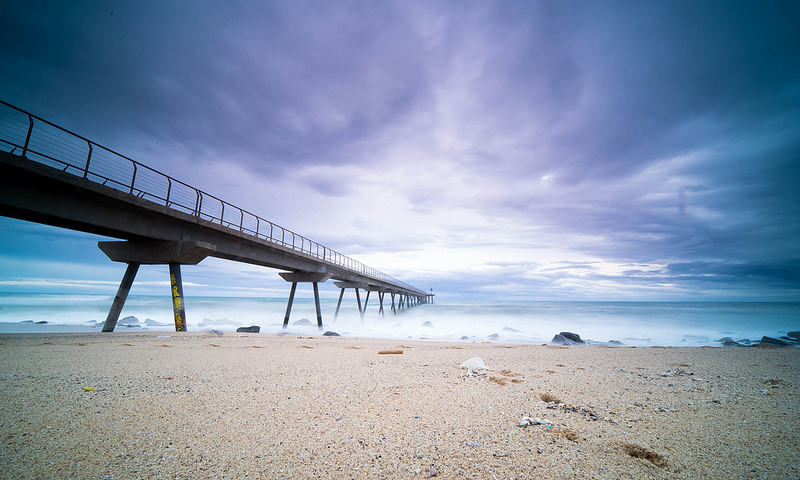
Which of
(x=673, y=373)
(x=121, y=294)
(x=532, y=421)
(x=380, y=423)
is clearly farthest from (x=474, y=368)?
(x=121, y=294)

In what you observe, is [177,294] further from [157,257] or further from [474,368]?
[474,368]

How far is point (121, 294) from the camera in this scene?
11898mm

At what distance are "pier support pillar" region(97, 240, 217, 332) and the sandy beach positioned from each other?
8.20m

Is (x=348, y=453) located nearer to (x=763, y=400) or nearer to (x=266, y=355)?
(x=266, y=355)

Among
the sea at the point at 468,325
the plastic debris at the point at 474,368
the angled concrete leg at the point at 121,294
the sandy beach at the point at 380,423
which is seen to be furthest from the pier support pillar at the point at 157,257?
the plastic debris at the point at 474,368

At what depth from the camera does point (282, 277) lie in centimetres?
2314

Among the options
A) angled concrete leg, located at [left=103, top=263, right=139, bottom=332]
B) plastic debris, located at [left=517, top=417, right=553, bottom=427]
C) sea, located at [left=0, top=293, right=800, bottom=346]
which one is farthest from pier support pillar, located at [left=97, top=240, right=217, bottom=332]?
plastic debris, located at [left=517, top=417, right=553, bottom=427]

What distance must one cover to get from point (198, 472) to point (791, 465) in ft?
12.2

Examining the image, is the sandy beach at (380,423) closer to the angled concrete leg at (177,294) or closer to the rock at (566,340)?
the angled concrete leg at (177,294)

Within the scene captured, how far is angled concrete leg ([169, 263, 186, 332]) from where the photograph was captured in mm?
11923

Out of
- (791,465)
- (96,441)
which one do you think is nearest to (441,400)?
(791,465)

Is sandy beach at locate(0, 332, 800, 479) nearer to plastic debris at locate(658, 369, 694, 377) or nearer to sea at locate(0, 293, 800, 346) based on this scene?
plastic debris at locate(658, 369, 694, 377)

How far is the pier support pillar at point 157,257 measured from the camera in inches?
467

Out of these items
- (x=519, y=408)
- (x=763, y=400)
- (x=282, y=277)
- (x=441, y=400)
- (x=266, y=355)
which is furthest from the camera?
(x=282, y=277)
